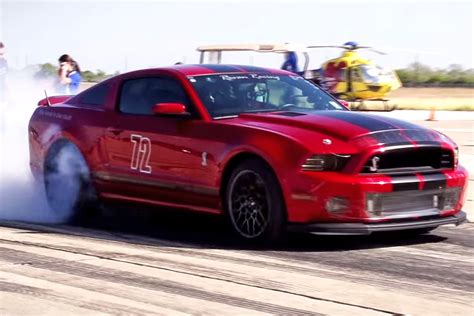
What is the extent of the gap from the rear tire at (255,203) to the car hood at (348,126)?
0.38 meters

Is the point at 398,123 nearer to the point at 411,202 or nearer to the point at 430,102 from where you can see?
the point at 411,202

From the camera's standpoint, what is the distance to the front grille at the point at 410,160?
23.7 feet

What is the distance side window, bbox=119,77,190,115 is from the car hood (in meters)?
0.80

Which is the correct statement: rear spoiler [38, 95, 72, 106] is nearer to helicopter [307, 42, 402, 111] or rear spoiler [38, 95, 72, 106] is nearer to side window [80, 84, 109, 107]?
side window [80, 84, 109, 107]

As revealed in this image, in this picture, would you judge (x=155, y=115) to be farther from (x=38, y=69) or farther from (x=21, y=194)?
(x=38, y=69)

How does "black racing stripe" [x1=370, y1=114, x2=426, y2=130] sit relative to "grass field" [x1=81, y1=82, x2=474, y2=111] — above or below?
above

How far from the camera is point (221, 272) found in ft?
21.3

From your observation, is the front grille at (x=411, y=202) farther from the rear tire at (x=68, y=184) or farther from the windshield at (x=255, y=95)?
the rear tire at (x=68, y=184)

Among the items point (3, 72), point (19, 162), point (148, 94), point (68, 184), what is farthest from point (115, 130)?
point (3, 72)

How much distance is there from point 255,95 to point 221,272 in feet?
7.70

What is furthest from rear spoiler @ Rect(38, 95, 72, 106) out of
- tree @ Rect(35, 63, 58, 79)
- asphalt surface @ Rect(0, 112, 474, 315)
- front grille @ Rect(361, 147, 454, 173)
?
tree @ Rect(35, 63, 58, 79)

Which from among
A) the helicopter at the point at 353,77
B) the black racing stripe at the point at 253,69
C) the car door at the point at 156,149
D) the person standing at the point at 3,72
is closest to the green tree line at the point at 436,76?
the helicopter at the point at 353,77

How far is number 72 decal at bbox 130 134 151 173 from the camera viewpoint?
27.6ft

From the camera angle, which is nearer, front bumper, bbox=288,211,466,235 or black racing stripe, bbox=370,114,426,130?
front bumper, bbox=288,211,466,235
